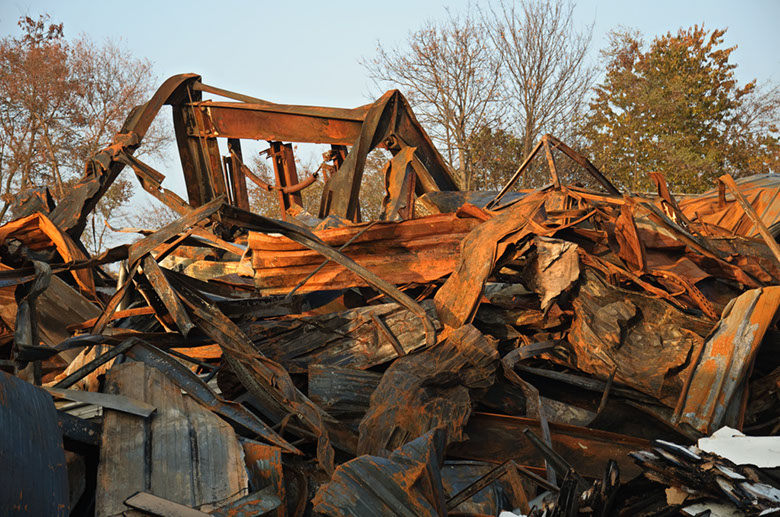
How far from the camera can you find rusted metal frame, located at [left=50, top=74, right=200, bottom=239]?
5410 mm

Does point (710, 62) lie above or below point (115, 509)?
above

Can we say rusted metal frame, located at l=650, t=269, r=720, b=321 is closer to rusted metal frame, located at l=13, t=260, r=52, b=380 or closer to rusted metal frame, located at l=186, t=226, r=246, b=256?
rusted metal frame, located at l=13, t=260, r=52, b=380

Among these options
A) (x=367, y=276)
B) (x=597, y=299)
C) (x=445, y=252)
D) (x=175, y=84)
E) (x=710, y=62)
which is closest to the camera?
(x=367, y=276)

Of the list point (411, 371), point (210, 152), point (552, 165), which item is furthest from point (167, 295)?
point (210, 152)

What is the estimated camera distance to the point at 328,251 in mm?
3268

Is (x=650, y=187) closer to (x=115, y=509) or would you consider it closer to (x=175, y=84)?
(x=175, y=84)

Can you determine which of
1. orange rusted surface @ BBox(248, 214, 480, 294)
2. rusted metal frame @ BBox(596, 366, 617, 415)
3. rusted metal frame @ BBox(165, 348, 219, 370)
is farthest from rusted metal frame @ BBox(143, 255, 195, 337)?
rusted metal frame @ BBox(596, 366, 617, 415)

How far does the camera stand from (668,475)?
216 centimetres

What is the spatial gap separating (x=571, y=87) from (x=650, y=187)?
4.58 metres

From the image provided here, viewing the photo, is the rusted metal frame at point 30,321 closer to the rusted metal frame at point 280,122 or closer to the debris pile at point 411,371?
the debris pile at point 411,371

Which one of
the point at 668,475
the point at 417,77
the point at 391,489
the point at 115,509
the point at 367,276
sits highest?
the point at 417,77

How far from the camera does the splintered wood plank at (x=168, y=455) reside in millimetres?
2045

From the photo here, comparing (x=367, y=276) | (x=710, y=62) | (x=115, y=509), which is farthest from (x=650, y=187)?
(x=115, y=509)

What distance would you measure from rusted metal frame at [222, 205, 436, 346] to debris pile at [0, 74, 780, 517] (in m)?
0.01
